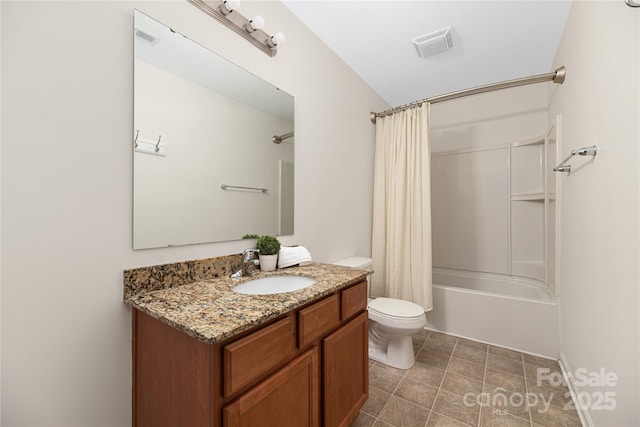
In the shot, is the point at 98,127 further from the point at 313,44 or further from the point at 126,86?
the point at 313,44

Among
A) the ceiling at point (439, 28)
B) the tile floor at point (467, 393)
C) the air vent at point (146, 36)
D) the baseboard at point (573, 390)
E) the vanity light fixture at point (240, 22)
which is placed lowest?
the tile floor at point (467, 393)

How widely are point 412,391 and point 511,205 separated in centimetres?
232

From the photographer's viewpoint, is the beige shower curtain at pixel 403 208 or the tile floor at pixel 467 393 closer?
the tile floor at pixel 467 393

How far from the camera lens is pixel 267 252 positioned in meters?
1.45

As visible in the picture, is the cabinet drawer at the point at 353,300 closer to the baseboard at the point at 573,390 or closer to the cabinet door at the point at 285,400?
the cabinet door at the point at 285,400

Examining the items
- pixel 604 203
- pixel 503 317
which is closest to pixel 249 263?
pixel 604 203

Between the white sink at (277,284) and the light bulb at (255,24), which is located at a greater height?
the light bulb at (255,24)

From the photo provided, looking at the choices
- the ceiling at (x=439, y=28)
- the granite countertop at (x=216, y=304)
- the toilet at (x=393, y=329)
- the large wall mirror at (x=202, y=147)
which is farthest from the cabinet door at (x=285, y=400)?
the ceiling at (x=439, y=28)

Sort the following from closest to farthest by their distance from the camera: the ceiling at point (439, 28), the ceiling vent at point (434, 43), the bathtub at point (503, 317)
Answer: the ceiling at point (439, 28), the ceiling vent at point (434, 43), the bathtub at point (503, 317)

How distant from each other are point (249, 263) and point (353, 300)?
567mm

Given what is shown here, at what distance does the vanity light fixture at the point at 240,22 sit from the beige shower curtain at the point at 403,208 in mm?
1392

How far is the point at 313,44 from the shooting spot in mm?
1975

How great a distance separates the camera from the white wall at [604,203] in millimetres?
1005

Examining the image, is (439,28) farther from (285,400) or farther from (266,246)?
(285,400)
